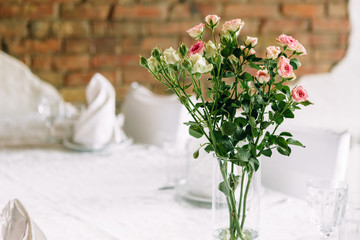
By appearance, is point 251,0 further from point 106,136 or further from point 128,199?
point 128,199

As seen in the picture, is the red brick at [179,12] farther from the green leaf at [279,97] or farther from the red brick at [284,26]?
the green leaf at [279,97]

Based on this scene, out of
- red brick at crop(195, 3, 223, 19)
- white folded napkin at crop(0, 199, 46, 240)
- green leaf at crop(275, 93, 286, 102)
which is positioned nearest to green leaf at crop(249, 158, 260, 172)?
green leaf at crop(275, 93, 286, 102)

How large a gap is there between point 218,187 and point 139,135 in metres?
1.25

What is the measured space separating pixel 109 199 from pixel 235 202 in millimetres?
518

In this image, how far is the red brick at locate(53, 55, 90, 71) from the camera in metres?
2.70

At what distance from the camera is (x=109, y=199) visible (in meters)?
1.41

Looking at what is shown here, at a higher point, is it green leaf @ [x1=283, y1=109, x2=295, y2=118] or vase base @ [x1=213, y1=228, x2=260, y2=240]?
green leaf @ [x1=283, y1=109, x2=295, y2=118]

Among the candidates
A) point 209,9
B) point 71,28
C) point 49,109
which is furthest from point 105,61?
point 49,109

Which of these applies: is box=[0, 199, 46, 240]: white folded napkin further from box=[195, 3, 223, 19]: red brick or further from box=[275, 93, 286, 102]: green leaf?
box=[195, 3, 223, 19]: red brick

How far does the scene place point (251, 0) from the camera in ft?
9.41

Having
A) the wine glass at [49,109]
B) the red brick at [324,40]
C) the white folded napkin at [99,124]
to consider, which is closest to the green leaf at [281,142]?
the white folded napkin at [99,124]

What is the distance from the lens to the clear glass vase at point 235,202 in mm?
979

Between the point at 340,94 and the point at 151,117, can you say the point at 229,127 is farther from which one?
the point at 340,94

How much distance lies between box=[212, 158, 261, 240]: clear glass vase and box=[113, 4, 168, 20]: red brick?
73.7 inches
